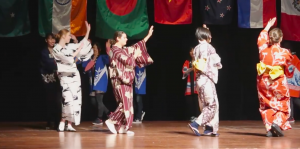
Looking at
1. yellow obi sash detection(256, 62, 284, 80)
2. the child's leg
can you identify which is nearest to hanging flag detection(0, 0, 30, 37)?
the child's leg

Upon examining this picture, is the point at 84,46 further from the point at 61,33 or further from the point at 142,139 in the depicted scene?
the point at 142,139

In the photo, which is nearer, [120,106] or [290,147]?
[290,147]

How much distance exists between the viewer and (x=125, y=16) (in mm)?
8328

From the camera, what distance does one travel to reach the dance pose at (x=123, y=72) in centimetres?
620

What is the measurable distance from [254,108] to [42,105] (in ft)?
12.2

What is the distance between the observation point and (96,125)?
784cm

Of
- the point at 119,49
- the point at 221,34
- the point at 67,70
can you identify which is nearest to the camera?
the point at 119,49

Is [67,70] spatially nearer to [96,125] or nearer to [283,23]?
[96,125]

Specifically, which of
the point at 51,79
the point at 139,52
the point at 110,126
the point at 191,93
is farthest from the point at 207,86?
the point at 191,93

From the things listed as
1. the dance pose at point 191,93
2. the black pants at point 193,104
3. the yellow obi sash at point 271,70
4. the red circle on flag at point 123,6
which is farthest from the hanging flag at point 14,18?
the yellow obi sash at point 271,70

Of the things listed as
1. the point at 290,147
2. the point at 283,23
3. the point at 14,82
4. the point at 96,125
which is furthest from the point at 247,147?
the point at 14,82

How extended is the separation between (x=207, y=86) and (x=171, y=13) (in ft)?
8.60

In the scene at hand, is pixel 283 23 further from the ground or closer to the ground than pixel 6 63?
further from the ground

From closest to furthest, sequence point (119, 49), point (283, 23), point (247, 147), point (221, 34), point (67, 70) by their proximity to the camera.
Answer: point (247, 147)
point (119, 49)
point (67, 70)
point (283, 23)
point (221, 34)
